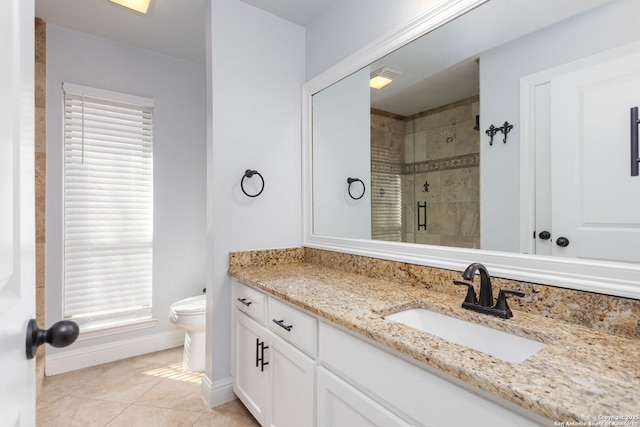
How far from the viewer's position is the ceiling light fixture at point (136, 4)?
204 cm

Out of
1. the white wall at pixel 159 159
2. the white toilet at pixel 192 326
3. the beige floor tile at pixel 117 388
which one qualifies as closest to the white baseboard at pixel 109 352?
the white wall at pixel 159 159

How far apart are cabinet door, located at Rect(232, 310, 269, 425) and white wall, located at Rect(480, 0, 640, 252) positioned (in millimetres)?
1170

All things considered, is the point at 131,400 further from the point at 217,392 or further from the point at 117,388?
the point at 217,392

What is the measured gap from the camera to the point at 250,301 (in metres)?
1.77

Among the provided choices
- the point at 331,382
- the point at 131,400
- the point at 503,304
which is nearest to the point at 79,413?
the point at 131,400

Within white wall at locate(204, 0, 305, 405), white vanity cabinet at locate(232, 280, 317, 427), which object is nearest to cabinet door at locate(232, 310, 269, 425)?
white vanity cabinet at locate(232, 280, 317, 427)

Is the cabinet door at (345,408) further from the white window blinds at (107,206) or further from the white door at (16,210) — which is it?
the white window blinds at (107,206)

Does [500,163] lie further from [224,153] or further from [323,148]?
[224,153]

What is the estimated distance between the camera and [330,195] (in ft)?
7.25

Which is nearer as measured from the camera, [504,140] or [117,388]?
[504,140]

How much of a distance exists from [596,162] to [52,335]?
1.50 metres

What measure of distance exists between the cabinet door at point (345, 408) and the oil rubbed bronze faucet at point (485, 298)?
494 mm

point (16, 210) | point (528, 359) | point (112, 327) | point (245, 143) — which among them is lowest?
point (112, 327)

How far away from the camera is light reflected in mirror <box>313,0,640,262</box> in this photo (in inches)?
40.6
